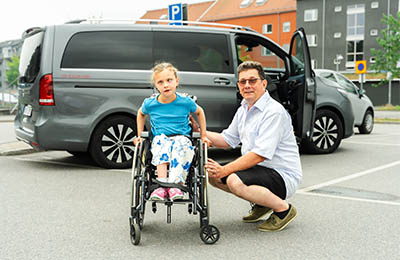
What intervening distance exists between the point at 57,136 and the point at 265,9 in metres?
55.8

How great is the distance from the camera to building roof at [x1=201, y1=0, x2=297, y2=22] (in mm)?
59969

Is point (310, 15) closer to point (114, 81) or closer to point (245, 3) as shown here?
point (245, 3)

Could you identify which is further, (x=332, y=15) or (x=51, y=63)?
(x=332, y=15)

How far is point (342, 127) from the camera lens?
9469 mm

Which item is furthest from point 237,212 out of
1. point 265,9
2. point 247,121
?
point 265,9

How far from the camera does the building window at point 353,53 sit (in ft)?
165

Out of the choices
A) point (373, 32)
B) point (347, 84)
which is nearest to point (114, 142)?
point (347, 84)

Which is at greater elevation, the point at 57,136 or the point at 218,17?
the point at 218,17

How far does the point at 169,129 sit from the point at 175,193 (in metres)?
0.67

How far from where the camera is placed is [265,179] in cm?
420

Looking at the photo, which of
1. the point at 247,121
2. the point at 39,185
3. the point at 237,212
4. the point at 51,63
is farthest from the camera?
the point at 51,63

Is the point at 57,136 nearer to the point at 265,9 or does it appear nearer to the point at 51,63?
the point at 51,63

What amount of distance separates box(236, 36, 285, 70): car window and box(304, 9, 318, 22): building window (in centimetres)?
4673

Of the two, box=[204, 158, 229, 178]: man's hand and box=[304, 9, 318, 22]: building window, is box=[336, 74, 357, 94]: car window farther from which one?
box=[304, 9, 318, 22]: building window
